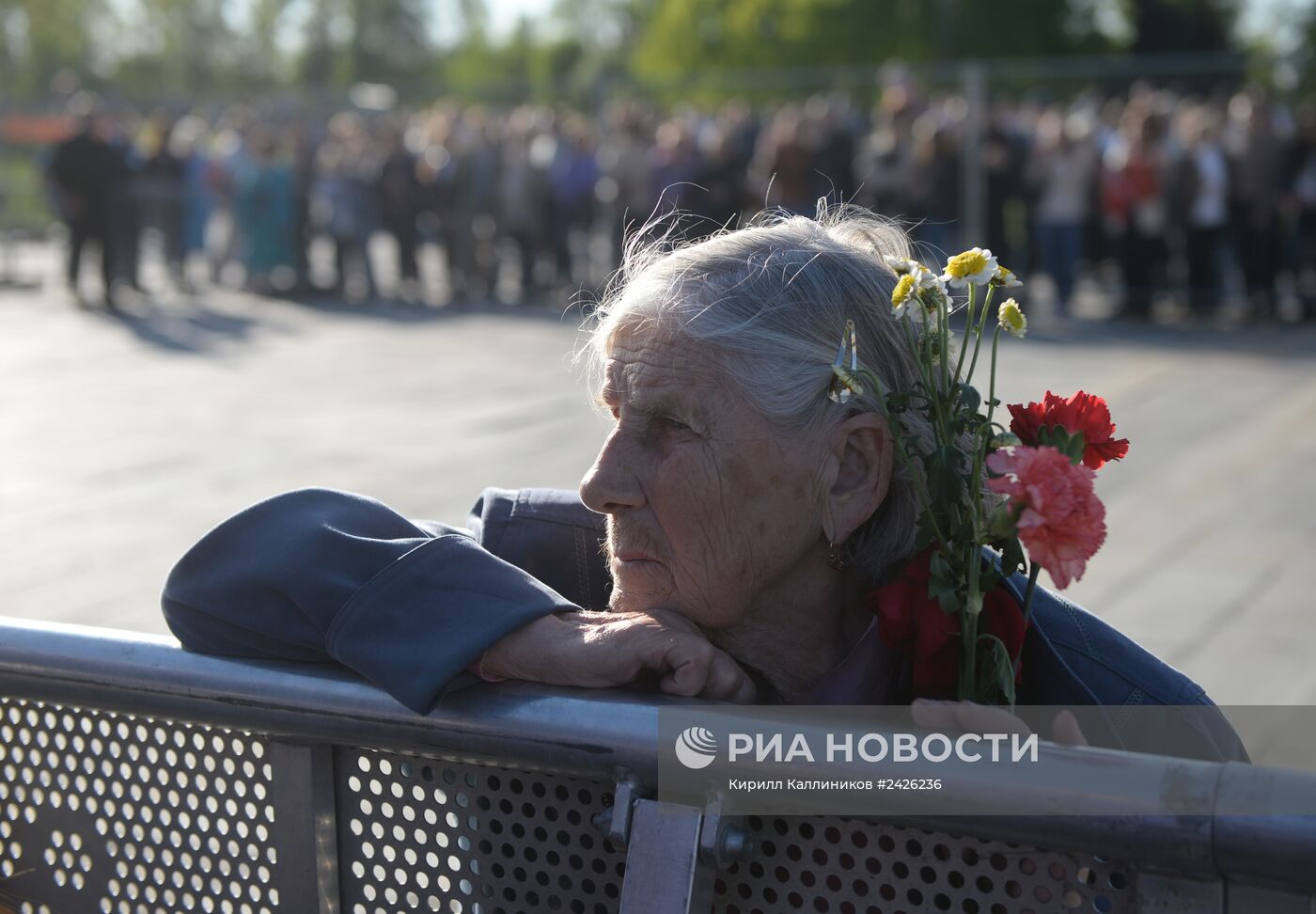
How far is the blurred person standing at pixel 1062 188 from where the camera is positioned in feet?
48.8

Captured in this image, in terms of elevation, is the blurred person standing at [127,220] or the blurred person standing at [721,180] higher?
the blurred person standing at [721,180]

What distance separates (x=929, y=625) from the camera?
5.53 feet

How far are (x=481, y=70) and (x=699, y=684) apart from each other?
87991 millimetres

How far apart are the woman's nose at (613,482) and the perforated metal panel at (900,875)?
63 cm

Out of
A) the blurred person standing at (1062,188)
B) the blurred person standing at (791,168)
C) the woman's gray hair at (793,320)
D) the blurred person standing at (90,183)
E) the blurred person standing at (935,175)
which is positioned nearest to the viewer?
the woman's gray hair at (793,320)

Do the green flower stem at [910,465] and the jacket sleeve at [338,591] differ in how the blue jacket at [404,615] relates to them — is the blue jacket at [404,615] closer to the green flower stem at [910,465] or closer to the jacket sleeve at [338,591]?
the jacket sleeve at [338,591]

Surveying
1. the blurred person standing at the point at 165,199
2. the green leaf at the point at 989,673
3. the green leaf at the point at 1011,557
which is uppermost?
the green leaf at the point at 1011,557

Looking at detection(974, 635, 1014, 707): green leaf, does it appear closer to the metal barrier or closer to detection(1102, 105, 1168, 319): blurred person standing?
the metal barrier

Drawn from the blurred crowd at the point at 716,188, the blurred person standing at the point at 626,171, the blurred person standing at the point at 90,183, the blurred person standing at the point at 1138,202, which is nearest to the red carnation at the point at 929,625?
the blurred crowd at the point at 716,188

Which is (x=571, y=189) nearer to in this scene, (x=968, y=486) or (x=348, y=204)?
(x=348, y=204)

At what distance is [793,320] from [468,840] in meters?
0.75

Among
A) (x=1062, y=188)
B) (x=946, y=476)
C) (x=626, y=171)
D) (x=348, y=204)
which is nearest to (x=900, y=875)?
(x=946, y=476)

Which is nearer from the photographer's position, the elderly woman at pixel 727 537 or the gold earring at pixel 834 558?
the elderly woman at pixel 727 537

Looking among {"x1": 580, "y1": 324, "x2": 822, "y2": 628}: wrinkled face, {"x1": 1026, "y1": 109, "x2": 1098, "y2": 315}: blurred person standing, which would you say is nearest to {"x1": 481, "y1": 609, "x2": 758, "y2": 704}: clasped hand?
{"x1": 580, "y1": 324, "x2": 822, "y2": 628}: wrinkled face
